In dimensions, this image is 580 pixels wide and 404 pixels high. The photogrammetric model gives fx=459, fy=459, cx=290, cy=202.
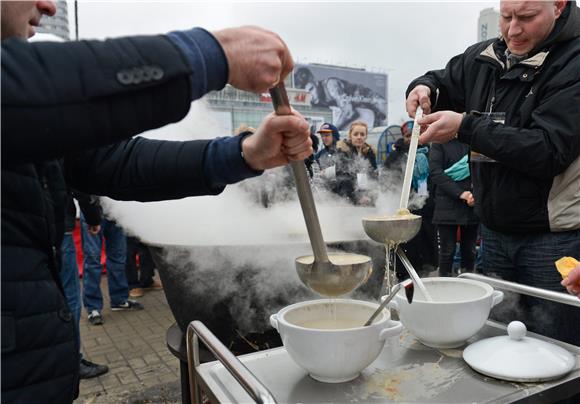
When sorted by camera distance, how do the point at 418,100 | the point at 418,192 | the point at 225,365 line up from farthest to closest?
the point at 418,192 → the point at 418,100 → the point at 225,365

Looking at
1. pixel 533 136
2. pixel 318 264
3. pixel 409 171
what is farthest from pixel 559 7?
pixel 318 264

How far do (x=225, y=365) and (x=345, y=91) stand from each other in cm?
2251

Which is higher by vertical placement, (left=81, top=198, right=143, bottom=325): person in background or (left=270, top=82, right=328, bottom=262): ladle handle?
(left=270, top=82, right=328, bottom=262): ladle handle

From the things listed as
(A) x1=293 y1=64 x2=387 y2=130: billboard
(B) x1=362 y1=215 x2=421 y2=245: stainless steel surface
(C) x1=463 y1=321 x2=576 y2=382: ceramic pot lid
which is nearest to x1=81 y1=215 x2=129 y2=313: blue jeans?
(B) x1=362 y1=215 x2=421 y2=245: stainless steel surface

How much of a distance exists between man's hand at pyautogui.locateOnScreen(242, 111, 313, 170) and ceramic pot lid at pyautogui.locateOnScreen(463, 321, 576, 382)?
26.2 inches

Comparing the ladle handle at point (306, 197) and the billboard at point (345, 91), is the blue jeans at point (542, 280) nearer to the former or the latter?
the ladle handle at point (306, 197)

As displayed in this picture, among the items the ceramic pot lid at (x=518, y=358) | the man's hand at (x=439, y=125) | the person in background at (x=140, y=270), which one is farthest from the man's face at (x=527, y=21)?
the person in background at (x=140, y=270)

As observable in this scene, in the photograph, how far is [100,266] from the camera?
13.8ft

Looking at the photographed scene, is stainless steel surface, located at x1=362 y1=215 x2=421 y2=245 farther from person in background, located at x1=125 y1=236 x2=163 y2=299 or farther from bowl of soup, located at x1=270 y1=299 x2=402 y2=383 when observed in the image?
person in background, located at x1=125 y1=236 x2=163 y2=299

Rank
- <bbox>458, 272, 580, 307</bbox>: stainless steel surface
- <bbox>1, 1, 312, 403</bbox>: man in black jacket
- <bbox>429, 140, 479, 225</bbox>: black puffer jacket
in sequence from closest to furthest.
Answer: <bbox>1, 1, 312, 403</bbox>: man in black jacket
<bbox>458, 272, 580, 307</bbox>: stainless steel surface
<bbox>429, 140, 479, 225</bbox>: black puffer jacket

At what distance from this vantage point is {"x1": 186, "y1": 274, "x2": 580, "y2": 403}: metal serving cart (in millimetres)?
1015

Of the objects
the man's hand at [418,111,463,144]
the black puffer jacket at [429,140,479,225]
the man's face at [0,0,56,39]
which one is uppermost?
the man's face at [0,0,56,39]

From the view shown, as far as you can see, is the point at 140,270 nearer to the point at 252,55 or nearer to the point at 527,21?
the point at 527,21

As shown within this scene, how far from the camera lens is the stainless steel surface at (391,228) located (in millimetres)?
1353
